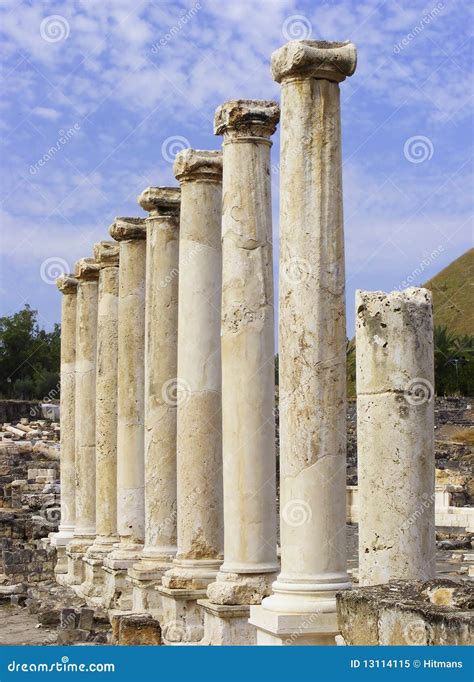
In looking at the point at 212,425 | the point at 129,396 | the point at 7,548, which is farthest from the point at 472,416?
the point at 212,425

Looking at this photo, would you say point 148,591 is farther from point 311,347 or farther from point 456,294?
point 456,294

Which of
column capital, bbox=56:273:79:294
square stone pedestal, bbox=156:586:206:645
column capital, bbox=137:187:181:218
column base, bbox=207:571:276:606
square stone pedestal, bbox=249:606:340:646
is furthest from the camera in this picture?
column capital, bbox=56:273:79:294

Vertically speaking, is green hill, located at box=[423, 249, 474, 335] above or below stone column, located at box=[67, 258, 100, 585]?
above

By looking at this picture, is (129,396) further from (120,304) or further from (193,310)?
(193,310)

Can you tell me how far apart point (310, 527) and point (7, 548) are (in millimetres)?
23186

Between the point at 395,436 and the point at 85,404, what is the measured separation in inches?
729

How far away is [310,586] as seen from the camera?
A: 46.4 feet

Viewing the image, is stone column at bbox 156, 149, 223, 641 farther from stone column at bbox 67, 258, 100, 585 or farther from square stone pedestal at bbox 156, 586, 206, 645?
stone column at bbox 67, 258, 100, 585

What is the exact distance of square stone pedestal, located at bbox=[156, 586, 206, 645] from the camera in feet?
62.3

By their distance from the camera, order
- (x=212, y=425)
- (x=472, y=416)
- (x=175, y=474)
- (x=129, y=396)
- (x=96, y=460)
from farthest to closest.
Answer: (x=472, y=416) → (x=96, y=460) → (x=129, y=396) → (x=175, y=474) → (x=212, y=425)
